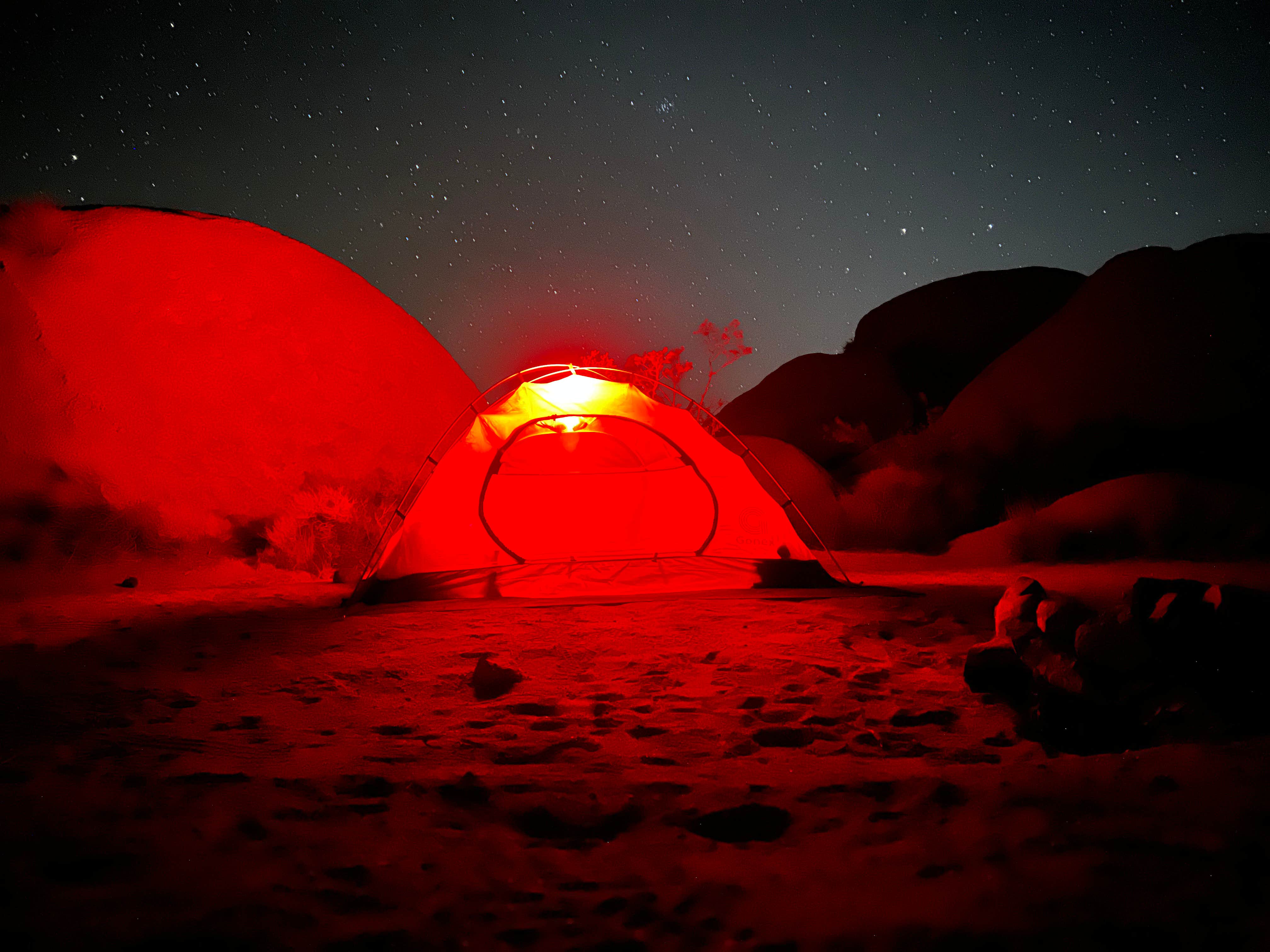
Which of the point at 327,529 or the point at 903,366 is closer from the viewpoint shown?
the point at 327,529

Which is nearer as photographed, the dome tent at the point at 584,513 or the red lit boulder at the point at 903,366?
the dome tent at the point at 584,513

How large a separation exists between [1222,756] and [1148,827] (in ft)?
2.44

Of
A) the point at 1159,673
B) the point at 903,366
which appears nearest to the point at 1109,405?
the point at 903,366

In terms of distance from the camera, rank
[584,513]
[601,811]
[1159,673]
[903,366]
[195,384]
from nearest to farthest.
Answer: [601,811] → [1159,673] → [584,513] → [195,384] → [903,366]

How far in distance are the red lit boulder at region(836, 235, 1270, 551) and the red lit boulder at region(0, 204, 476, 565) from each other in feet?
32.4

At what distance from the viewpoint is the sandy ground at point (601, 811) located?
5.92ft

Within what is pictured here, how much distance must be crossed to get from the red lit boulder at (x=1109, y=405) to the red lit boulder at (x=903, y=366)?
6456mm

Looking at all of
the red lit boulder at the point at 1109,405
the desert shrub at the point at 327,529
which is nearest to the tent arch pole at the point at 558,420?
the desert shrub at the point at 327,529

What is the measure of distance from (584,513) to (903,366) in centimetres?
2208

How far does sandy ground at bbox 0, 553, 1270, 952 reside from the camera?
5.92ft

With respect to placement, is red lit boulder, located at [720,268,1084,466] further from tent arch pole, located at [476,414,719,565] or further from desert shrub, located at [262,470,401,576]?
tent arch pole, located at [476,414,719,565]

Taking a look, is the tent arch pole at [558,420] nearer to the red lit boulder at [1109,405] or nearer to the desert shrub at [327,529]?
the desert shrub at [327,529]

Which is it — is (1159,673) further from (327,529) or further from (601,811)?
(327,529)

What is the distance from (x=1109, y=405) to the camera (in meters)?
15.6
